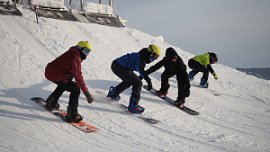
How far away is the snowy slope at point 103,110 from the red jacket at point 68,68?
2.97ft

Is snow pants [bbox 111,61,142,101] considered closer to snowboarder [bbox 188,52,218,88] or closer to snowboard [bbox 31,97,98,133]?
snowboard [bbox 31,97,98,133]

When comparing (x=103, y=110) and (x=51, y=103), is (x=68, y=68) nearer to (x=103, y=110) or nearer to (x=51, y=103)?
(x=51, y=103)

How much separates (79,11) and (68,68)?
43.1ft

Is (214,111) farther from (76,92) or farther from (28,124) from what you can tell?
(28,124)

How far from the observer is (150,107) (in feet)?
27.3

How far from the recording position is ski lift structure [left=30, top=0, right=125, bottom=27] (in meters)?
15.7

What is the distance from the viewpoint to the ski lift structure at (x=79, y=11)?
51.5 feet

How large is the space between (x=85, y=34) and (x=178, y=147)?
946 centimetres

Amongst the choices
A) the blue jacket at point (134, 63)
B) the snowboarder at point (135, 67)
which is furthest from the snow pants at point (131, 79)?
the blue jacket at point (134, 63)

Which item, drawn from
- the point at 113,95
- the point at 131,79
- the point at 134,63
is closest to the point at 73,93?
the point at 131,79

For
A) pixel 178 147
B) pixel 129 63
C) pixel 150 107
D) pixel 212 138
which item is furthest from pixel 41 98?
pixel 212 138

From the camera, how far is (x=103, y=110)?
730 centimetres

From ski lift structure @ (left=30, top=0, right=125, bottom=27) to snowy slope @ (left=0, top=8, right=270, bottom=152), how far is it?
1.84 m

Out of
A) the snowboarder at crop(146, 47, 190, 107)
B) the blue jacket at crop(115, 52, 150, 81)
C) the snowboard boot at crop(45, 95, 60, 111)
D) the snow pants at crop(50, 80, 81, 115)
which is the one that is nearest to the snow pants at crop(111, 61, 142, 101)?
the blue jacket at crop(115, 52, 150, 81)
